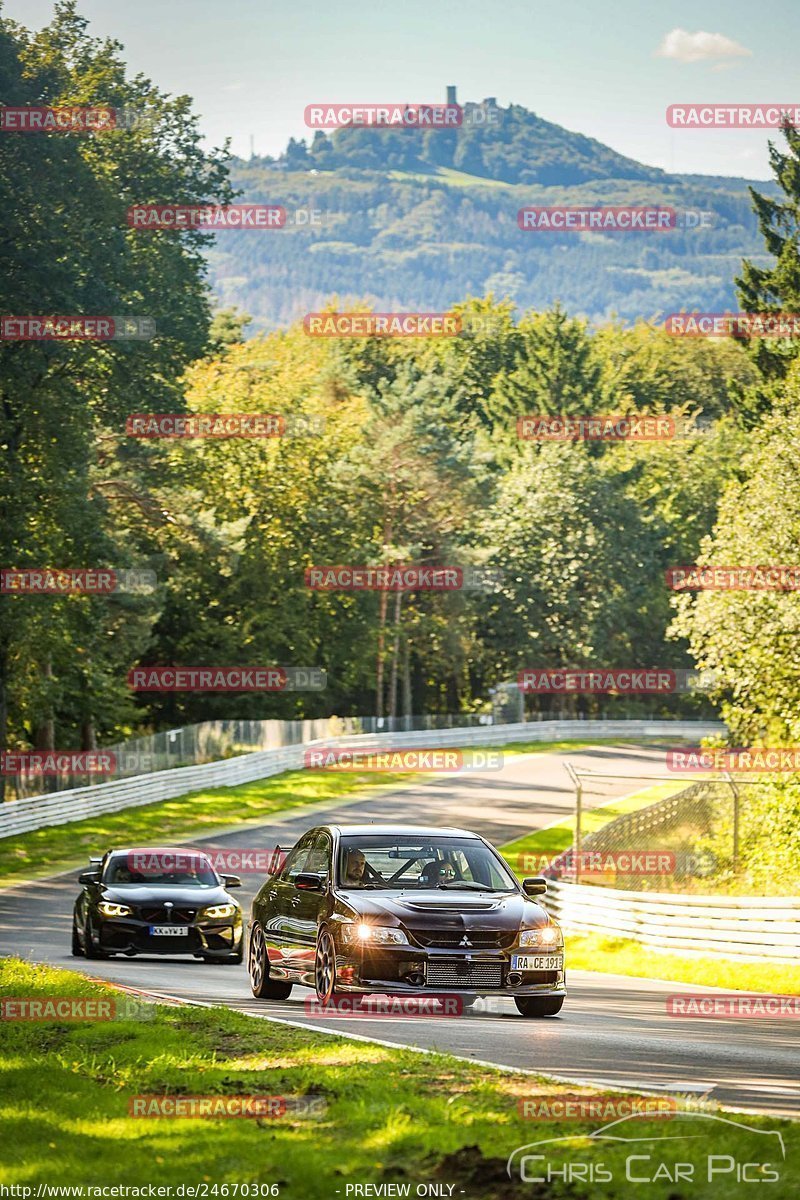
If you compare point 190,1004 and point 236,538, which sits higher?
point 236,538

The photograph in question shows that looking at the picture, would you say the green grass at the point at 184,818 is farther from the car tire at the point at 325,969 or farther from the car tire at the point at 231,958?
the car tire at the point at 325,969

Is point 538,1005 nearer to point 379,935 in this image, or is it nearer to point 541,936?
point 541,936

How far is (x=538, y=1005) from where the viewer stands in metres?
14.2

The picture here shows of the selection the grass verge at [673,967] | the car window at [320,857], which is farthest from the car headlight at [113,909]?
the grass verge at [673,967]

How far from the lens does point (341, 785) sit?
182 feet

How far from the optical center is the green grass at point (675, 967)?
66.2 feet

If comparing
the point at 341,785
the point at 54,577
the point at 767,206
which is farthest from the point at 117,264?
the point at 767,206

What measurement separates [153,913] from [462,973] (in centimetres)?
841

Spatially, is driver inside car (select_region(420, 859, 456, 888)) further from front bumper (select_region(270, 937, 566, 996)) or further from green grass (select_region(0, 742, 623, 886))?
green grass (select_region(0, 742, 623, 886))

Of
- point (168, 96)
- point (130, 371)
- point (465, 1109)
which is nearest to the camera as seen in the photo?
point (465, 1109)

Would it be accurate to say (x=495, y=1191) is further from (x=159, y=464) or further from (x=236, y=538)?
(x=236, y=538)

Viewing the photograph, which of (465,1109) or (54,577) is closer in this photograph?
(465,1109)

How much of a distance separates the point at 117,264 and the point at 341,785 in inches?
742

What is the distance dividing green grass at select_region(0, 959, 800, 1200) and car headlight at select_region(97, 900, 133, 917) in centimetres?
937
